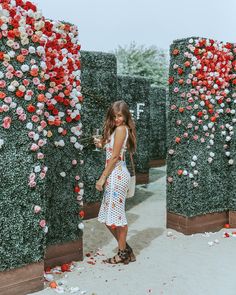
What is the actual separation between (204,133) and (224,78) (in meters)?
0.98

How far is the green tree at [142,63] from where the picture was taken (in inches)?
984

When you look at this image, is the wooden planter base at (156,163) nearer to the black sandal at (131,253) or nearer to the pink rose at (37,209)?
the black sandal at (131,253)

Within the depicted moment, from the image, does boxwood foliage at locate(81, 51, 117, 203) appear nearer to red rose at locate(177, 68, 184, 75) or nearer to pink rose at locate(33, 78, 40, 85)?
red rose at locate(177, 68, 184, 75)

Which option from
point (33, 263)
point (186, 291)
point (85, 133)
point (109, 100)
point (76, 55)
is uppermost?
point (76, 55)

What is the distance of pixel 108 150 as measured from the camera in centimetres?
445

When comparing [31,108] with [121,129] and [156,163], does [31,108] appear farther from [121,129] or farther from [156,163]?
[156,163]

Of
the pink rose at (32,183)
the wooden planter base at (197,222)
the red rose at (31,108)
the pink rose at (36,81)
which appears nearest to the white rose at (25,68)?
the pink rose at (36,81)

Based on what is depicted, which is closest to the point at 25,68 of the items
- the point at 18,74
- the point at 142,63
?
the point at 18,74

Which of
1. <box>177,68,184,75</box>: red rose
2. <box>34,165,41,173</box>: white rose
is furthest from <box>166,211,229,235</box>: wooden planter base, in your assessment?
<box>34,165,41,173</box>: white rose

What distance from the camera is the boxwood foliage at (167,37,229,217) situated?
18.4 ft

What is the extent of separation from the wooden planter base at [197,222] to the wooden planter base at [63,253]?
1798 mm

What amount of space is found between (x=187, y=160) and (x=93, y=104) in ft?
6.90

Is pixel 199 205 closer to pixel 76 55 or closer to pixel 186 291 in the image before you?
pixel 186 291

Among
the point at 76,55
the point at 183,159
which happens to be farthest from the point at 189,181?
the point at 76,55
